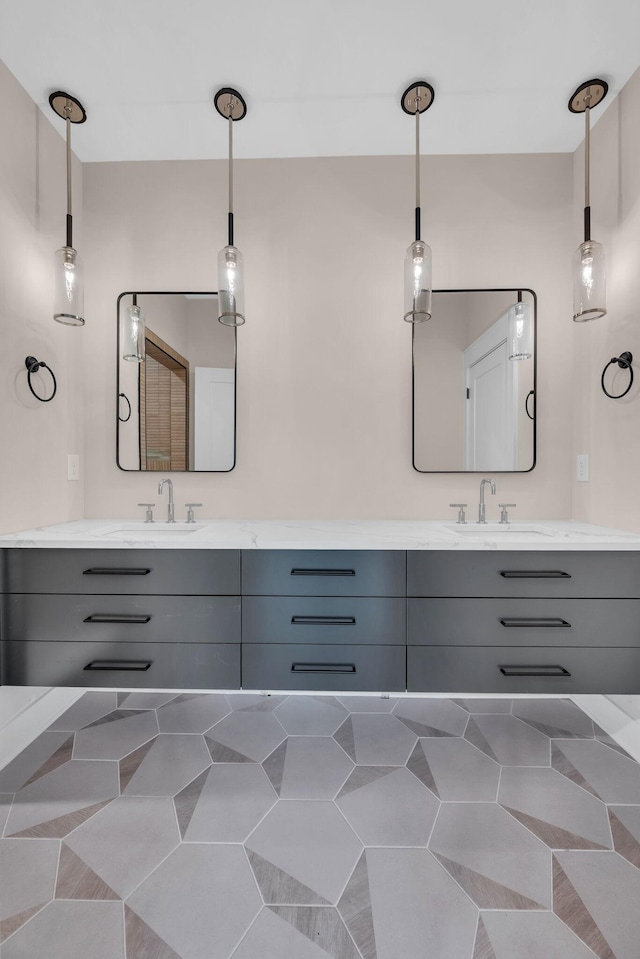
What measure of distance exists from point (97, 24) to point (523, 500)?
100 inches

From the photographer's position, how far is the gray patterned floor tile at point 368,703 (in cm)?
198

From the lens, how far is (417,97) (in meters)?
1.82

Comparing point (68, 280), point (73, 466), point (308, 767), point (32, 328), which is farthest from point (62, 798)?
point (68, 280)

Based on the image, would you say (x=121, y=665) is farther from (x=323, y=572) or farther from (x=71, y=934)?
(x=323, y=572)

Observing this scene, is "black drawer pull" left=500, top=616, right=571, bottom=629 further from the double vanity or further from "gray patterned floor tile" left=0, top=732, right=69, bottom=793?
"gray patterned floor tile" left=0, top=732, right=69, bottom=793

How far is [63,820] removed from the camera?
1363mm

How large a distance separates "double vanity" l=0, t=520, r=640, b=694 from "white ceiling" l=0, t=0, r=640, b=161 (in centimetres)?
181

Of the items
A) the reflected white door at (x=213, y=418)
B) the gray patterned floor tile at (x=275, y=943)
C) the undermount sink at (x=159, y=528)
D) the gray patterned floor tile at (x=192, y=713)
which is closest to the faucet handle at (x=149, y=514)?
the undermount sink at (x=159, y=528)

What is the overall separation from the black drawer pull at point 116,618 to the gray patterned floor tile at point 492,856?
1140mm

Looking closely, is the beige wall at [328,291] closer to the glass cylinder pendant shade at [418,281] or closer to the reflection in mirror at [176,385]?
the reflection in mirror at [176,385]

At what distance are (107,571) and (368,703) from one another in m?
1.31

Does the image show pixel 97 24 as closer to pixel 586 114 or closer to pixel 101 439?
pixel 101 439

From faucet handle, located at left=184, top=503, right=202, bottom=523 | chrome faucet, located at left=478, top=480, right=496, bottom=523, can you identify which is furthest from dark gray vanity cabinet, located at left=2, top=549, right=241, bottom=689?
chrome faucet, located at left=478, top=480, right=496, bottom=523

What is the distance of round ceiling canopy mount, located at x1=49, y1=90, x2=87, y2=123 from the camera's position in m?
1.82
